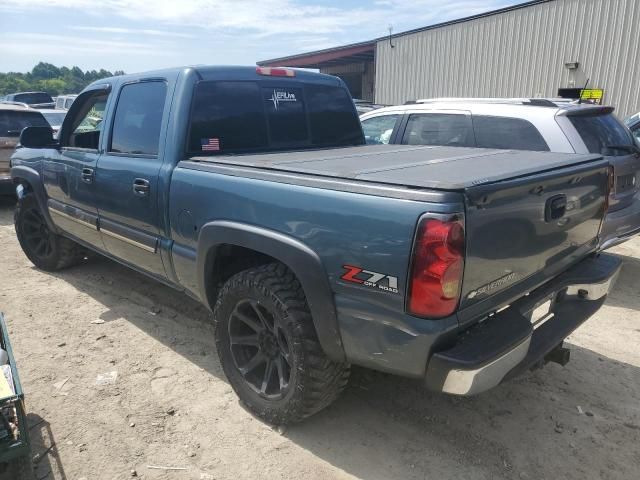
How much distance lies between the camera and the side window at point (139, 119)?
3.39 meters

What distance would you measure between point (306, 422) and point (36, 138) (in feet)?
11.3

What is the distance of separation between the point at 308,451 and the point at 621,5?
13920mm

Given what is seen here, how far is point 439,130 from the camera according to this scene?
5.15 metres

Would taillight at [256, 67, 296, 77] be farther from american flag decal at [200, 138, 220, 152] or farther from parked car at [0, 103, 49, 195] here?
parked car at [0, 103, 49, 195]

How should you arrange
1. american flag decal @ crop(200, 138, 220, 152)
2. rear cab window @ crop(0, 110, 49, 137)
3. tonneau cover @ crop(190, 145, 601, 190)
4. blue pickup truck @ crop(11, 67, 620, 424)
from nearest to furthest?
blue pickup truck @ crop(11, 67, 620, 424)
tonneau cover @ crop(190, 145, 601, 190)
american flag decal @ crop(200, 138, 220, 152)
rear cab window @ crop(0, 110, 49, 137)

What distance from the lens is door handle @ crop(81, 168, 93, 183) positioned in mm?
3900

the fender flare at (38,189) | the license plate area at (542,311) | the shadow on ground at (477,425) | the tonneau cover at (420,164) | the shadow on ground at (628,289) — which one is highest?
the tonneau cover at (420,164)

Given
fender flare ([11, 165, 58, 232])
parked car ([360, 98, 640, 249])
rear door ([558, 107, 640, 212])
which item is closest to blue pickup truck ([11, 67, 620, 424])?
fender flare ([11, 165, 58, 232])

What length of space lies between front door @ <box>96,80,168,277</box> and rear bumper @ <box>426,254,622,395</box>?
→ 2.09 metres

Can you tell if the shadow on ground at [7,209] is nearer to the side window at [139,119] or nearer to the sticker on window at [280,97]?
the side window at [139,119]

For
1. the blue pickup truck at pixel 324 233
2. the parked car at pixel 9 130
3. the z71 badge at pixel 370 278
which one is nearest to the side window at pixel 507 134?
the blue pickup truck at pixel 324 233

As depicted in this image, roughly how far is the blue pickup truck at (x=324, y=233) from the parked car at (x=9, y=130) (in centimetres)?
557

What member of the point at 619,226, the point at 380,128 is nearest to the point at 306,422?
the point at 619,226

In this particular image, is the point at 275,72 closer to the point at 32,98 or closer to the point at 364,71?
the point at 364,71
